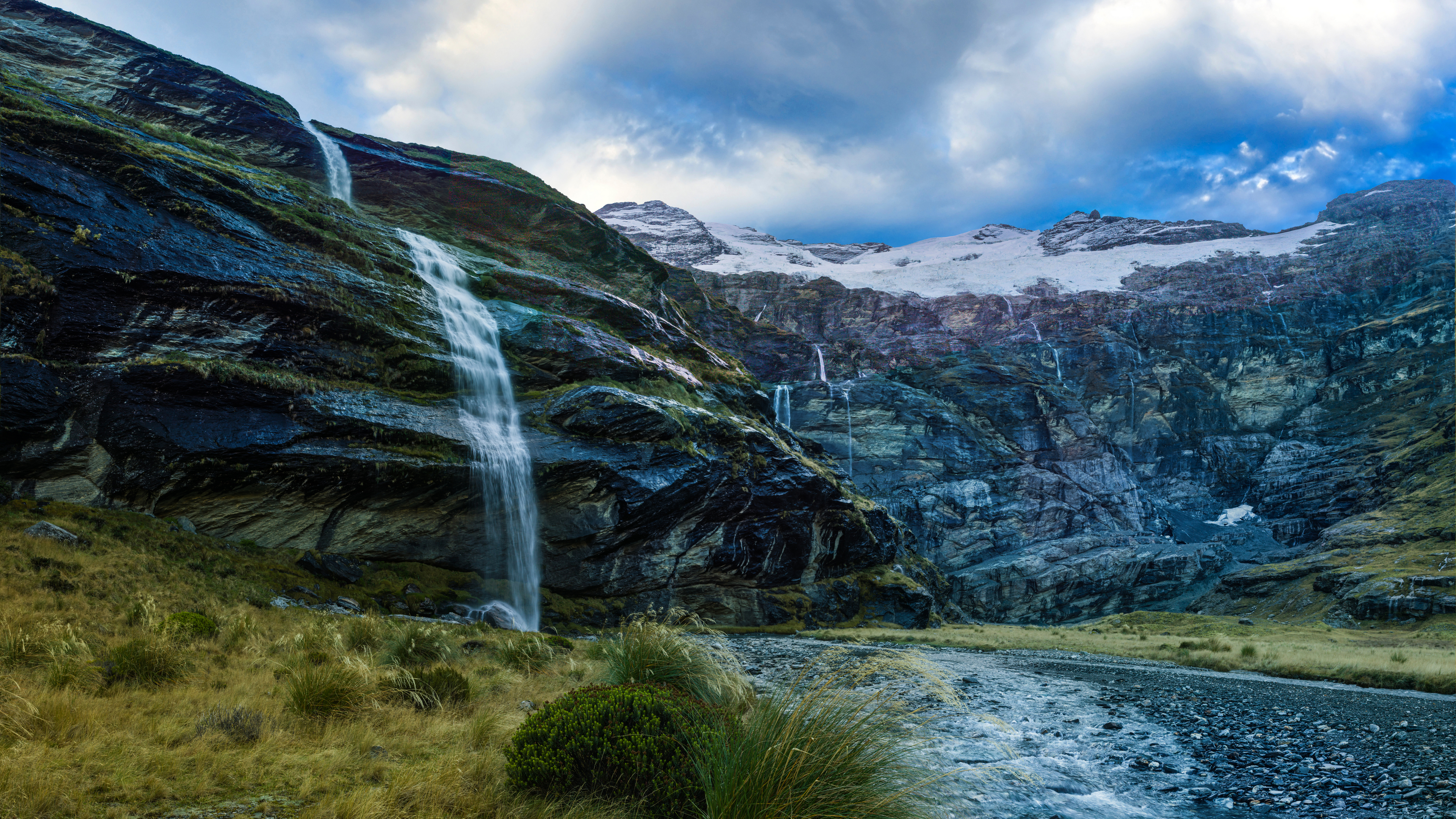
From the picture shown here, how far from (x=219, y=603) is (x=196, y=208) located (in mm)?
22862

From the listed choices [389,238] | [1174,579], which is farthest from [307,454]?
[1174,579]

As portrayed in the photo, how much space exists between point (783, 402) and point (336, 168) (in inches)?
2520

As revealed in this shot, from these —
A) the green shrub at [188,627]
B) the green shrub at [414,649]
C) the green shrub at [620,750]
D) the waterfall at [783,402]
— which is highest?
the waterfall at [783,402]

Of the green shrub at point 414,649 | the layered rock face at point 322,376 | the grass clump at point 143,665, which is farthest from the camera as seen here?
the layered rock face at point 322,376

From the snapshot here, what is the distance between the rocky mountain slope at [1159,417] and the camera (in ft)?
267

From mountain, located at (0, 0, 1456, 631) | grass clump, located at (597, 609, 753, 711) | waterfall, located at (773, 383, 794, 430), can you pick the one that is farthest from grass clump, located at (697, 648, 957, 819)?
waterfall, located at (773, 383, 794, 430)

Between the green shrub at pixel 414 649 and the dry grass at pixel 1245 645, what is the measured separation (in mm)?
27141

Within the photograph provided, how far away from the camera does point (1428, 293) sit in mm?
126688

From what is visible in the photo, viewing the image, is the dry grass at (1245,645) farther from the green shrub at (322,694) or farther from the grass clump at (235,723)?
the grass clump at (235,723)

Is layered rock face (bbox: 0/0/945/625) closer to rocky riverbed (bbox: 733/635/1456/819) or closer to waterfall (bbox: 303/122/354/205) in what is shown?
waterfall (bbox: 303/122/354/205)

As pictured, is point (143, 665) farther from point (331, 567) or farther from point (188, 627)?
point (331, 567)

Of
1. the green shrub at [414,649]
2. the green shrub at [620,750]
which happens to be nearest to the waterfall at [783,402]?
the green shrub at [414,649]

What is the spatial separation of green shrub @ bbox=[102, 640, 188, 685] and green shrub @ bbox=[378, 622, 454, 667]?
9.82 ft

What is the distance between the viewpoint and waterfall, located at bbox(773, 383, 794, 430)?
93762 mm
